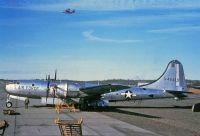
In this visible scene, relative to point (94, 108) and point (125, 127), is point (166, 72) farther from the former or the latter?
point (125, 127)

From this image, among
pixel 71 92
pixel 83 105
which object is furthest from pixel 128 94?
pixel 71 92

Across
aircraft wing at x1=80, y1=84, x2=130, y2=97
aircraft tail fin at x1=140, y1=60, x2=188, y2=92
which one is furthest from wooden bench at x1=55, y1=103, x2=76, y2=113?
aircraft tail fin at x1=140, y1=60, x2=188, y2=92

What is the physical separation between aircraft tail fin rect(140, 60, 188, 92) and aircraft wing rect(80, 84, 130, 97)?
7164mm

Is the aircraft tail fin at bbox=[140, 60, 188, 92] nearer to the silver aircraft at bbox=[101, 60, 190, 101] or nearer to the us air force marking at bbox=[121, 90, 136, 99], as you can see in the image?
the silver aircraft at bbox=[101, 60, 190, 101]

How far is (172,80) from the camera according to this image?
42.0 m

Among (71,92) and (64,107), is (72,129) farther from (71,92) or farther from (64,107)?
(64,107)

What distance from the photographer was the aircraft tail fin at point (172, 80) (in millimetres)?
41812

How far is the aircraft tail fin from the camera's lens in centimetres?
4181

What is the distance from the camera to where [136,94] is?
39750 mm

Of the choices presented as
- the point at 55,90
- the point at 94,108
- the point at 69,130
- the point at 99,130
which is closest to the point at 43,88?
the point at 55,90

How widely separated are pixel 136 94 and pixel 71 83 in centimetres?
713

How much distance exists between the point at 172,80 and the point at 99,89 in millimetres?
10469

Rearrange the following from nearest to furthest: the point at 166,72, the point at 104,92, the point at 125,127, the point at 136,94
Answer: the point at 125,127, the point at 104,92, the point at 136,94, the point at 166,72

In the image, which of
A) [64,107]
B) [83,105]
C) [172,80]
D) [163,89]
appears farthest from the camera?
[172,80]
